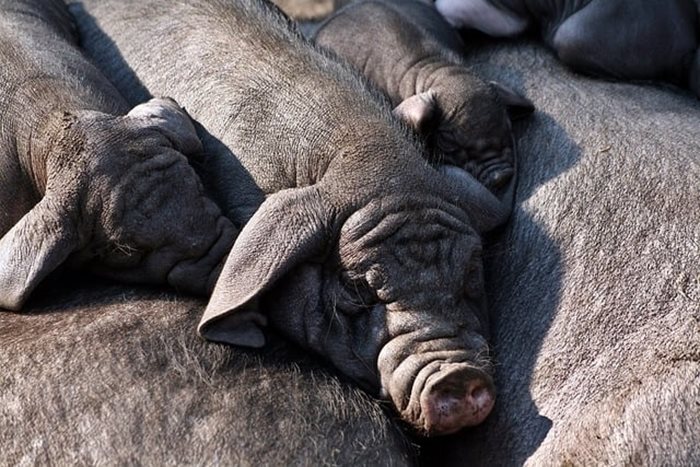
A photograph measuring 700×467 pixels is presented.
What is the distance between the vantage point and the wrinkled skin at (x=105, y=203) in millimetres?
3975

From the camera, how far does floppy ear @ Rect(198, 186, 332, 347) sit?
3785 millimetres

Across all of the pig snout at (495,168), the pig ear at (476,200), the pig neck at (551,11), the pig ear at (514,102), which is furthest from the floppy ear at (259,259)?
the pig neck at (551,11)

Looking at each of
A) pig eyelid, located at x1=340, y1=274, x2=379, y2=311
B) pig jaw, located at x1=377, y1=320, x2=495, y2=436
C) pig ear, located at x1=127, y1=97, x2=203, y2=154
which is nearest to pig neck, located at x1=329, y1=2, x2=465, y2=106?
pig ear, located at x1=127, y1=97, x2=203, y2=154

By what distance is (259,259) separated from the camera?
150 inches

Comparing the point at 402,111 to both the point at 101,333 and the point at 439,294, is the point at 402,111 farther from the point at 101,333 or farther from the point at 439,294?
the point at 101,333

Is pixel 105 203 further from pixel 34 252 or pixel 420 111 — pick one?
pixel 420 111

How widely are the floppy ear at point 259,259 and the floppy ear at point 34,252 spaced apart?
46 cm

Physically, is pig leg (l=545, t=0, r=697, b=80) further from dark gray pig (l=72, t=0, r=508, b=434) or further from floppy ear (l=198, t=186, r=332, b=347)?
floppy ear (l=198, t=186, r=332, b=347)

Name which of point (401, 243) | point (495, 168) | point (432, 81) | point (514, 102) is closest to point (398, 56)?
point (432, 81)

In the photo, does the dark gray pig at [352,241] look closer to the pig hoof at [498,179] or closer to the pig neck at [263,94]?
the pig neck at [263,94]

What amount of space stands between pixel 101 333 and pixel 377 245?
0.81 m

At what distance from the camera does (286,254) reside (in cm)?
382

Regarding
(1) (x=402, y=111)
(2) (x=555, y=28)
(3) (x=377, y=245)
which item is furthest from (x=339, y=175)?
(2) (x=555, y=28)

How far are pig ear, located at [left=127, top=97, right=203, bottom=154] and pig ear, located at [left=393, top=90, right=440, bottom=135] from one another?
0.68 meters
